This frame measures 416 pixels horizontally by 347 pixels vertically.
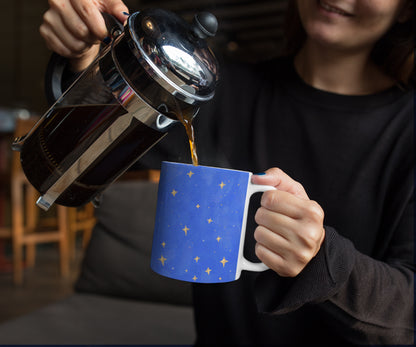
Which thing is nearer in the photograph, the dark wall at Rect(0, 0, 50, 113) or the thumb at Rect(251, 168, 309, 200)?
the thumb at Rect(251, 168, 309, 200)

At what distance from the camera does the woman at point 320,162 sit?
457mm

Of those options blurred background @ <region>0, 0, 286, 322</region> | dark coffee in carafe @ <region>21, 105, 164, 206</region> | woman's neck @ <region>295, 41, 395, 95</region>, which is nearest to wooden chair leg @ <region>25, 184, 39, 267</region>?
blurred background @ <region>0, 0, 286, 322</region>

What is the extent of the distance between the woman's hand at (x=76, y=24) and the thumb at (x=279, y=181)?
234 mm

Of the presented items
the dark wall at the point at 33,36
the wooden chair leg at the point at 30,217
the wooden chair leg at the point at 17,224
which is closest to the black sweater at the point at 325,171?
the wooden chair leg at the point at 17,224

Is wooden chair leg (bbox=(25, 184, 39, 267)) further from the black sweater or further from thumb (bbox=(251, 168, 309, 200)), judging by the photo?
thumb (bbox=(251, 168, 309, 200))

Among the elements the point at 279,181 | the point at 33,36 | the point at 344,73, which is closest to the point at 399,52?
the point at 344,73

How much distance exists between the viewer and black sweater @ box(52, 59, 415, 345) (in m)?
0.56

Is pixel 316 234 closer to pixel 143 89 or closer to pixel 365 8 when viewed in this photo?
pixel 143 89

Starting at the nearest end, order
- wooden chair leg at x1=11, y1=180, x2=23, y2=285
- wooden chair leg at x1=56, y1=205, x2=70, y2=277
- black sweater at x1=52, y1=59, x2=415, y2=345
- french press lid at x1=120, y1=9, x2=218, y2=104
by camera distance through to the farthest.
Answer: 1. french press lid at x1=120, y1=9, x2=218, y2=104
2. black sweater at x1=52, y1=59, x2=415, y2=345
3. wooden chair leg at x1=11, y1=180, x2=23, y2=285
4. wooden chair leg at x1=56, y1=205, x2=70, y2=277

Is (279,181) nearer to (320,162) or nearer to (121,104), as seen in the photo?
(121,104)

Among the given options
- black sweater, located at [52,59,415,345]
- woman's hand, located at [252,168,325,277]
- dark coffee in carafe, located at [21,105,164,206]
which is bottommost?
black sweater, located at [52,59,415,345]

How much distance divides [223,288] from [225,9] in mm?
5984

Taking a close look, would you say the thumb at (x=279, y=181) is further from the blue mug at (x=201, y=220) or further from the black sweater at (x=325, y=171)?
the black sweater at (x=325, y=171)

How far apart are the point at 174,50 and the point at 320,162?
0.42 m
